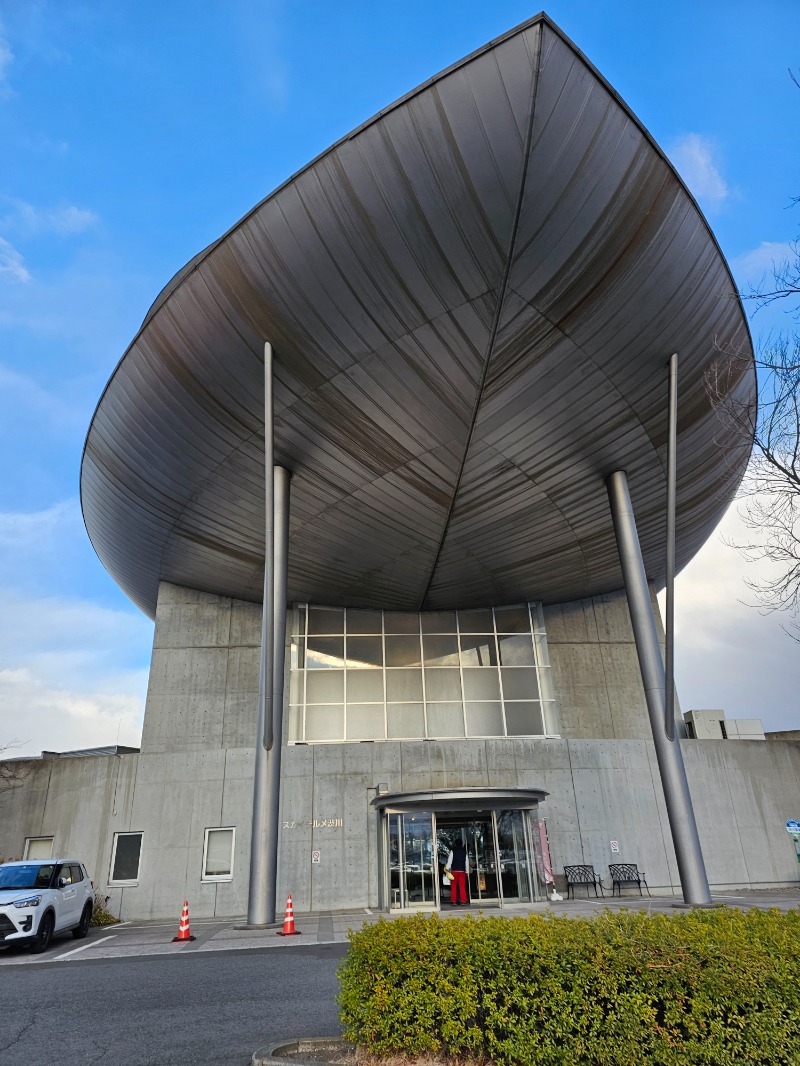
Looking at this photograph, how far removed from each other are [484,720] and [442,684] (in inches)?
71.5

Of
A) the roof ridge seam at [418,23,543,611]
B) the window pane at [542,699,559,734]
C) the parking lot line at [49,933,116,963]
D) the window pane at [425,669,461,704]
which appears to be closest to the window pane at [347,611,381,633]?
the window pane at [425,669,461,704]

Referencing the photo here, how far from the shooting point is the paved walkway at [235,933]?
39.2 feet

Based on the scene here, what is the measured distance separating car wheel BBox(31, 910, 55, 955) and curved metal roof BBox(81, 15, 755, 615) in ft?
31.6

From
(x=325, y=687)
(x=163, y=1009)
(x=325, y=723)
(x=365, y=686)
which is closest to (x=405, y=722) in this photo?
(x=365, y=686)

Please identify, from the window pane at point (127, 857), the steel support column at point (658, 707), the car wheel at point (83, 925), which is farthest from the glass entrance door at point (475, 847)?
the window pane at point (127, 857)

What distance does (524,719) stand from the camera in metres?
24.0

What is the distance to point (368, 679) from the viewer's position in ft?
78.5

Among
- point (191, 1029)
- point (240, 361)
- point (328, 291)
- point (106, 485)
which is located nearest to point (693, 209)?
point (328, 291)

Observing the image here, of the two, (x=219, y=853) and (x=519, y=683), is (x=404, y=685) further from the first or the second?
(x=219, y=853)

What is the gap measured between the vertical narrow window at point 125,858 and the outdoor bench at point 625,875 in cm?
1331

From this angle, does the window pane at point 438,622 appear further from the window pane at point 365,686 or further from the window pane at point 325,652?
the window pane at point 325,652

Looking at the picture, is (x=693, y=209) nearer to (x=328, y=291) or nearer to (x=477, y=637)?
(x=328, y=291)

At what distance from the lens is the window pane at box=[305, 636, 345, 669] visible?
23.8 m

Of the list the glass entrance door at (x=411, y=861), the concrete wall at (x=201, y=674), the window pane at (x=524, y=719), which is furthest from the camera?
the window pane at (x=524, y=719)
